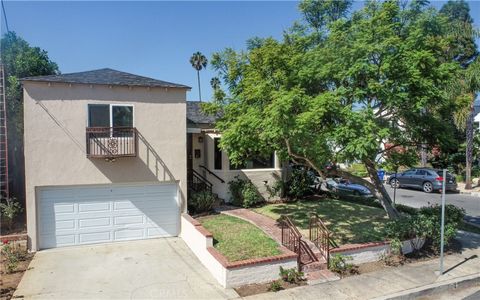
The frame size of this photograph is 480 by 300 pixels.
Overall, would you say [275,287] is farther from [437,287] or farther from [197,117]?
[197,117]

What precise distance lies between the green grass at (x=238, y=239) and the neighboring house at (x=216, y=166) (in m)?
3.27

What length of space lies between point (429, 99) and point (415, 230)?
3941 millimetres

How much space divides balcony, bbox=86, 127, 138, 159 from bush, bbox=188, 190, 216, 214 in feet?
10.3

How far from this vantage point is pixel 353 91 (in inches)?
385

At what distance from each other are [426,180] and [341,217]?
14235 mm

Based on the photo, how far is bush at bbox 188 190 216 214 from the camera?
45.1 feet

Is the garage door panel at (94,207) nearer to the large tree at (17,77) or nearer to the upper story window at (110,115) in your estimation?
the upper story window at (110,115)

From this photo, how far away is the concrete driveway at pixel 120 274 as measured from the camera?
805 centimetres

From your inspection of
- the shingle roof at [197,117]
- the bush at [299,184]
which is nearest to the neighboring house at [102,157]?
the shingle roof at [197,117]

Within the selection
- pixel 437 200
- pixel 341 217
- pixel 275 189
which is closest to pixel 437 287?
pixel 341 217

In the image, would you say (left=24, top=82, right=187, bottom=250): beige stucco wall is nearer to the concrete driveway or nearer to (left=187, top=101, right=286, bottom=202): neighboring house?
the concrete driveway

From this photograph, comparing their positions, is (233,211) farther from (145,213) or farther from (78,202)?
(78,202)

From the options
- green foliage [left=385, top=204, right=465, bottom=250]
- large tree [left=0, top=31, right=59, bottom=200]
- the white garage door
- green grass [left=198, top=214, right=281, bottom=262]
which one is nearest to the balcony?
the white garage door

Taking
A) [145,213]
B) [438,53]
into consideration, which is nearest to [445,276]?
[438,53]
